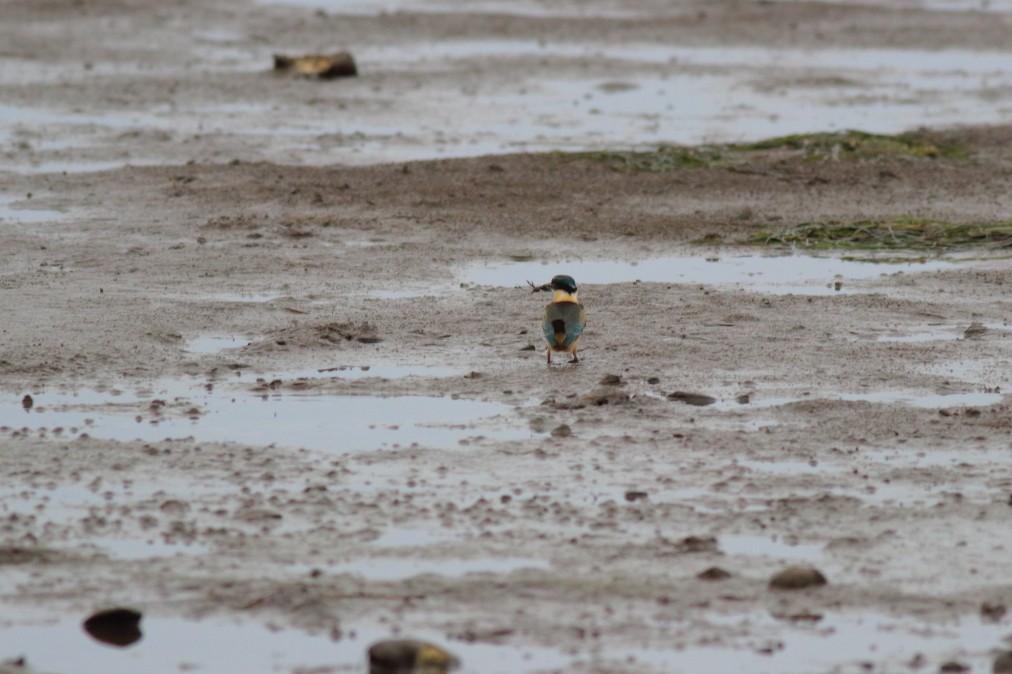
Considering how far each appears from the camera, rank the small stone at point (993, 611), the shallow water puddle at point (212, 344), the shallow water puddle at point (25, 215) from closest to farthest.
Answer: the small stone at point (993, 611), the shallow water puddle at point (212, 344), the shallow water puddle at point (25, 215)

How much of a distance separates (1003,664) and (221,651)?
2.31 m

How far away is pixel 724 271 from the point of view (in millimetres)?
11461

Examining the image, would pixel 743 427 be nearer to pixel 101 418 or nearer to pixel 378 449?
pixel 378 449

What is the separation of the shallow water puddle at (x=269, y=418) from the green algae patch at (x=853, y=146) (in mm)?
7736

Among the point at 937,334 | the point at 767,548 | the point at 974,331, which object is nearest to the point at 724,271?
the point at 937,334

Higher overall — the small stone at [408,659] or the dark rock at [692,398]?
the dark rock at [692,398]

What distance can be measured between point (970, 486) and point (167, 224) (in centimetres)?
697

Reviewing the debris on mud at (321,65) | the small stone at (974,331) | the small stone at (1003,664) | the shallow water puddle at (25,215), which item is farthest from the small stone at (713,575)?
the debris on mud at (321,65)

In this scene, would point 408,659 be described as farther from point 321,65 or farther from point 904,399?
point 321,65

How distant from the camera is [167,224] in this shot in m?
12.6

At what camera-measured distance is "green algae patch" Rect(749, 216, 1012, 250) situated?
478 inches

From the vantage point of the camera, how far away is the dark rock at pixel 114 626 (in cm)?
565

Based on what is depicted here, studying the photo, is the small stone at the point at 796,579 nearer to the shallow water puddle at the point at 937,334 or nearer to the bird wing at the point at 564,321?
the bird wing at the point at 564,321

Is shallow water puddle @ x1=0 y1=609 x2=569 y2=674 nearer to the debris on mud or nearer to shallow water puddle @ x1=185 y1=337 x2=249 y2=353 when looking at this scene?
shallow water puddle @ x1=185 y1=337 x2=249 y2=353
